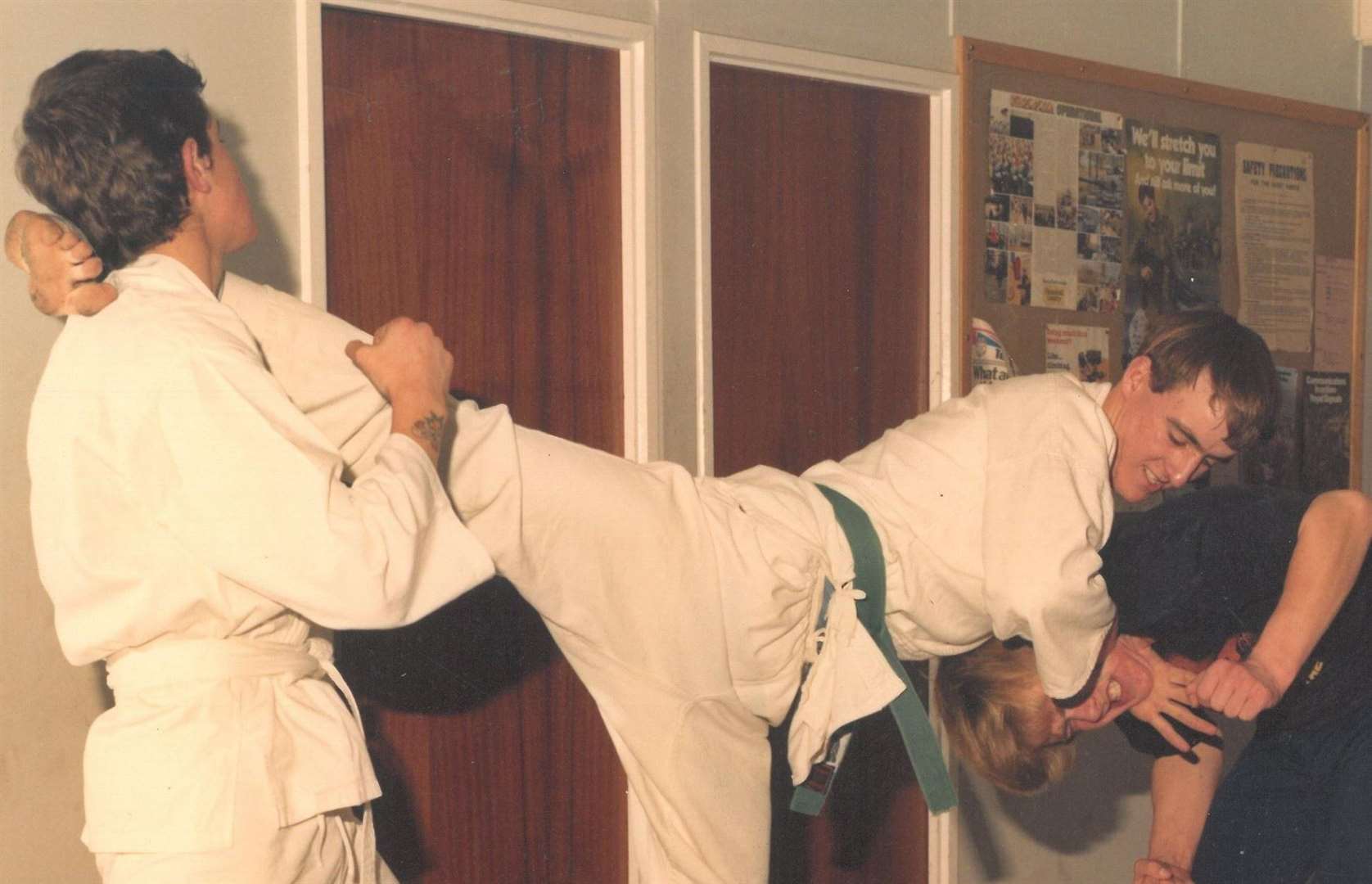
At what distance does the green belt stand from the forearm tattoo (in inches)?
27.3

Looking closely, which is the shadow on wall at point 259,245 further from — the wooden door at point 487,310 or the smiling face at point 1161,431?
the smiling face at point 1161,431

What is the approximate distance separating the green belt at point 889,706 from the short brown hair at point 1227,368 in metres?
0.56

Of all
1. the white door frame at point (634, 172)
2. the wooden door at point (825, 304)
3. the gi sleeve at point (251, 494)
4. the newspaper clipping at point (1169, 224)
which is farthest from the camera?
the newspaper clipping at point (1169, 224)

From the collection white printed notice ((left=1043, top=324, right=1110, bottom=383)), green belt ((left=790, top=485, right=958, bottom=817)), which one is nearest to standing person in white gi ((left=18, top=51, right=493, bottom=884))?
green belt ((left=790, top=485, right=958, bottom=817))

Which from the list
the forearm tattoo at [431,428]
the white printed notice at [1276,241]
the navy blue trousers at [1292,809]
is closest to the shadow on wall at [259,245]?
the forearm tattoo at [431,428]

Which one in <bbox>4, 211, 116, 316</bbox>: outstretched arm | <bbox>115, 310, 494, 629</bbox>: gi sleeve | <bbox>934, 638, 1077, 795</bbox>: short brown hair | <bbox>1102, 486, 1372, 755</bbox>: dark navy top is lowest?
<bbox>934, 638, 1077, 795</bbox>: short brown hair

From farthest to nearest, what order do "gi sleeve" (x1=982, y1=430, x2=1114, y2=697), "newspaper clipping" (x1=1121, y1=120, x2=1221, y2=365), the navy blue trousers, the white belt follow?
1. "newspaper clipping" (x1=1121, y1=120, x2=1221, y2=365)
2. the navy blue trousers
3. "gi sleeve" (x1=982, y1=430, x2=1114, y2=697)
4. the white belt

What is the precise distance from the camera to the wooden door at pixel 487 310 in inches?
96.4

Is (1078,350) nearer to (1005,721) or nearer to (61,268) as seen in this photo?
(1005,721)

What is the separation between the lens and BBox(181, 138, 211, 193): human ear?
167cm

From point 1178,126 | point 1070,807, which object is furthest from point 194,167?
point 1178,126

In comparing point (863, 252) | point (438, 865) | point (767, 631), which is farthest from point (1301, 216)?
point (438, 865)

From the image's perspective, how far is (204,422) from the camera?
1.50m

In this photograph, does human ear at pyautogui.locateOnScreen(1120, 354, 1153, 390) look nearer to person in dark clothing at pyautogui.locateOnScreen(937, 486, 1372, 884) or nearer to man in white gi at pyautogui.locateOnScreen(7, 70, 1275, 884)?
man in white gi at pyautogui.locateOnScreen(7, 70, 1275, 884)
